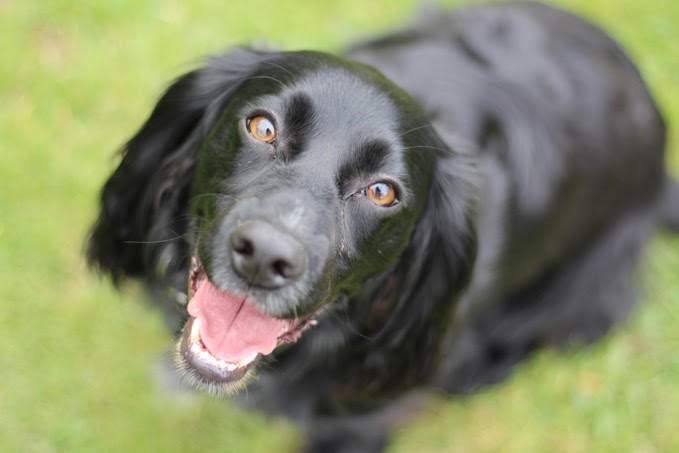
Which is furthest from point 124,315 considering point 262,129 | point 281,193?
point 281,193

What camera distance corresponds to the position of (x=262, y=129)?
2088 mm

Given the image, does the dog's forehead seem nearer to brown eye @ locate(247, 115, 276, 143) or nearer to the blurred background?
brown eye @ locate(247, 115, 276, 143)

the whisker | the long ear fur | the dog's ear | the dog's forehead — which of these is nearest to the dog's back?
the long ear fur

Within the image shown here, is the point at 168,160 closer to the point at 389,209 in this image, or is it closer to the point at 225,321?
the point at 225,321

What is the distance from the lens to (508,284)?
338 cm

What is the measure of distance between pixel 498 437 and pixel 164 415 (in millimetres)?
1559

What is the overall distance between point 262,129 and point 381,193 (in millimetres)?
352

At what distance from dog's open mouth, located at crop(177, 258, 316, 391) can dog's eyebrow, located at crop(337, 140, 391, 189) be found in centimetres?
42

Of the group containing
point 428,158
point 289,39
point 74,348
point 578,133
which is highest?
point 428,158

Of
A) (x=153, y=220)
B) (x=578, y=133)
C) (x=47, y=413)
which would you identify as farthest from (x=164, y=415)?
(x=578, y=133)

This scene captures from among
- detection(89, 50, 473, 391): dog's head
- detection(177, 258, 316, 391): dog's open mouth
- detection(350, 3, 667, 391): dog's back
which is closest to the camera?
detection(89, 50, 473, 391): dog's head

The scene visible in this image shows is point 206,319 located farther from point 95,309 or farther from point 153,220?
point 95,309

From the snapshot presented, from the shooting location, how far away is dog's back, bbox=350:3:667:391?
288 centimetres

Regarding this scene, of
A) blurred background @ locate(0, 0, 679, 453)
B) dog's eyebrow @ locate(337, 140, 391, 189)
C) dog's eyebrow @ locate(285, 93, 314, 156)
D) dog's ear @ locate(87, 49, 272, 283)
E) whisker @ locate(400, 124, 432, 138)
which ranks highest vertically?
dog's eyebrow @ locate(285, 93, 314, 156)
